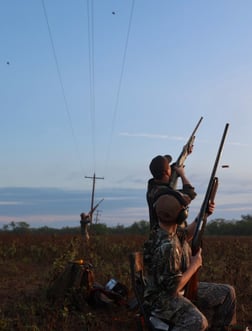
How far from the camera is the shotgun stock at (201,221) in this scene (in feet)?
16.7

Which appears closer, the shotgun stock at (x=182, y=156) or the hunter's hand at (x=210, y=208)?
the hunter's hand at (x=210, y=208)

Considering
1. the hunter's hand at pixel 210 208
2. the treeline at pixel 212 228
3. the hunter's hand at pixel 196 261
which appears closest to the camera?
the hunter's hand at pixel 196 261

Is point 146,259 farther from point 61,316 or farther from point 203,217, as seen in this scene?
point 61,316

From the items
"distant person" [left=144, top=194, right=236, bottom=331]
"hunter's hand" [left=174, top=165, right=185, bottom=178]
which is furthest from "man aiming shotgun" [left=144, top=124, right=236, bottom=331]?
"hunter's hand" [left=174, top=165, right=185, bottom=178]

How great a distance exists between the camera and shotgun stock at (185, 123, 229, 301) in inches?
201

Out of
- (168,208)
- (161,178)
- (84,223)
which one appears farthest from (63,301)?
(84,223)

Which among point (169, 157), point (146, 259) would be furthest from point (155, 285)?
point (169, 157)

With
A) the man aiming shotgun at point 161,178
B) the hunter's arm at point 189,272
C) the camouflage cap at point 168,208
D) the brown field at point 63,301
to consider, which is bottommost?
the brown field at point 63,301

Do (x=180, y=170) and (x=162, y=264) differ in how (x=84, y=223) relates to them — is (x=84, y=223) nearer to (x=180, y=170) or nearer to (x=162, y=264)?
(x=180, y=170)

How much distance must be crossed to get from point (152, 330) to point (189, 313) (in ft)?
1.20

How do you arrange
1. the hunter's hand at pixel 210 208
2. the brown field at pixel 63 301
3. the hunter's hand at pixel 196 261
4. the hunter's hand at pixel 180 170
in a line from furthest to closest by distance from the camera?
the brown field at pixel 63 301 → the hunter's hand at pixel 180 170 → the hunter's hand at pixel 210 208 → the hunter's hand at pixel 196 261

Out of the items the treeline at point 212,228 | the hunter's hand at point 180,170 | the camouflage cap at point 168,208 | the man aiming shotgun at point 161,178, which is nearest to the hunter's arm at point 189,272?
the camouflage cap at point 168,208

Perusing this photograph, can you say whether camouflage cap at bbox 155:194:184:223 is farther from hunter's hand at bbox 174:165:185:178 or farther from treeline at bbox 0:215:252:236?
treeline at bbox 0:215:252:236

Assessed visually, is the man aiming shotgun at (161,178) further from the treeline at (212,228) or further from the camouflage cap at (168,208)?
the treeline at (212,228)
